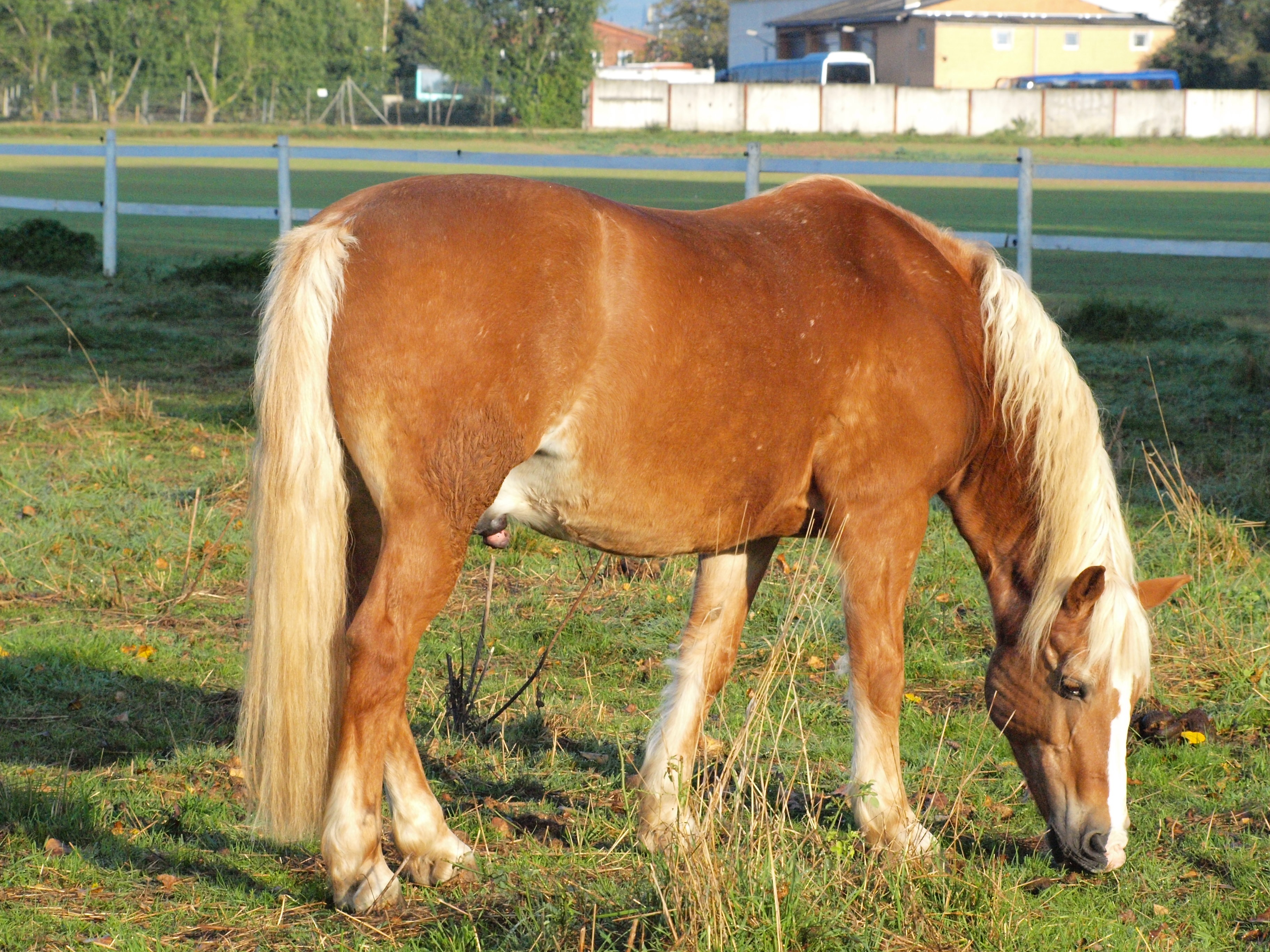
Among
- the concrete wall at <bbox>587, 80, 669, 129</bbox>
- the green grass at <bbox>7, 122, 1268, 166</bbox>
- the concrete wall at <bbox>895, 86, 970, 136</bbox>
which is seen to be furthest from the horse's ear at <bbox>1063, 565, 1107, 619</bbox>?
the concrete wall at <bbox>587, 80, 669, 129</bbox>

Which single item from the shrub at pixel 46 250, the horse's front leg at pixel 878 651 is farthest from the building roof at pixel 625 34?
the horse's front leg at pixel 878 651

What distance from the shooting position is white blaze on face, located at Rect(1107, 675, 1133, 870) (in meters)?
3.10

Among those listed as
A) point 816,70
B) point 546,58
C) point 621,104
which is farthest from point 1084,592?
point 816,70

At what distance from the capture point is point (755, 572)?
3.64 metres

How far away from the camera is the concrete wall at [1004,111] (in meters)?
48.0

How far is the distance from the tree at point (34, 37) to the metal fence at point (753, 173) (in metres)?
43.4

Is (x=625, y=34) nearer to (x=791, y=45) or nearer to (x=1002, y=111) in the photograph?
(x=791, y=45)

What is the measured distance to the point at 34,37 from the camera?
53625 mm

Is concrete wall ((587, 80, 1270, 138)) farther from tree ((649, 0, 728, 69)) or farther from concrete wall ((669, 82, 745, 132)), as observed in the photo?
tree ((649, 0, 728, 69))

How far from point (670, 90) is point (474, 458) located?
51764 millimetres

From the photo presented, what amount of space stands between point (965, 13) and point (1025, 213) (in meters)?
61.2

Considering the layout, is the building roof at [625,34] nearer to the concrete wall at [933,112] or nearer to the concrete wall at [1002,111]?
the concrete wall at [1002,111]

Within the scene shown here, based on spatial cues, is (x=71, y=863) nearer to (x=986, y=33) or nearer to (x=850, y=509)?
(x=850, y=509)

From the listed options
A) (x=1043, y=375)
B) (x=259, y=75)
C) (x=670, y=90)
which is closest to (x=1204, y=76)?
(x=670, y=90)
